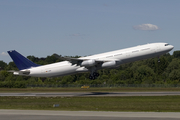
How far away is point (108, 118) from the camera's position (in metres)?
21.7

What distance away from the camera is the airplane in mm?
51875

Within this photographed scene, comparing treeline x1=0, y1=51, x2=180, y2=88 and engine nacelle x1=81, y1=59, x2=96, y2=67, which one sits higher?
engine nacelle x1=81, y1=59, x2=96, y2=67

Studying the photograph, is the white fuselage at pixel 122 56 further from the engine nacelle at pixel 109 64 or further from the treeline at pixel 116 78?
the treeline at pixel 116 78

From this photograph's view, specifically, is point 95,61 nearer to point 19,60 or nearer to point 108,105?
point 19,60

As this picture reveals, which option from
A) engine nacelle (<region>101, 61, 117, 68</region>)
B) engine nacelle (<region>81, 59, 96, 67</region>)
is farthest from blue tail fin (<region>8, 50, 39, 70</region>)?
engine nacelle (<region>101, 61, 117, 68</region>)

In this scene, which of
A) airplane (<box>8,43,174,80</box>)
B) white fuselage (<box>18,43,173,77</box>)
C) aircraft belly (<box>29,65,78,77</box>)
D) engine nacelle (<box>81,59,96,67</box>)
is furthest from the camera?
aircraft belly (<box>29,65,78,77</box>)

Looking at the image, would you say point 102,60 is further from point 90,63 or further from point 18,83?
point 18,83

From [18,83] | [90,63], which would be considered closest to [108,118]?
[90,63]

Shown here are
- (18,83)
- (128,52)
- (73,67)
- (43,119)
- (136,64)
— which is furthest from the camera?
(136,64)

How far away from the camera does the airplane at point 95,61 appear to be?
51.9 m

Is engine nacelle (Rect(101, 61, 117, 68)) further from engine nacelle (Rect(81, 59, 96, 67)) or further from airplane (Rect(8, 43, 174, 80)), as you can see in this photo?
engine nacelle (Rect(81, 59, 96, 67))

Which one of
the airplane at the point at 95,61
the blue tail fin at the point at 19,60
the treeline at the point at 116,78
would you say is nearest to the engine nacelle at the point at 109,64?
the airplane at the point at 95,61

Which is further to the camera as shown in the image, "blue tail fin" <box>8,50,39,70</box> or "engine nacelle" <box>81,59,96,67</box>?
"blue tail fin" <box>8,50,39,70</box>

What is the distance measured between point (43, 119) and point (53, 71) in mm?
35509
